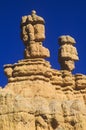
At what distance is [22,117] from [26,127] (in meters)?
0.82

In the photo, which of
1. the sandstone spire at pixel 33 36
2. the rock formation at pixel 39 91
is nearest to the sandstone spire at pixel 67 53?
the rock formation at pixel 39 91

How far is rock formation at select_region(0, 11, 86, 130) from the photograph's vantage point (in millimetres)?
42281

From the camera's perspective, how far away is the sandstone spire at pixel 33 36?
5750 cm

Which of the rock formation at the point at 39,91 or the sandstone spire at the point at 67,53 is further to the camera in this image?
the sandstone spire at the point at 67,53

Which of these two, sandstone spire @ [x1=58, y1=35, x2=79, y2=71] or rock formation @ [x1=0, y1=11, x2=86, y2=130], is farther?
sandstone spire @ [x1=58, y1=35, x2=79, y2=71]

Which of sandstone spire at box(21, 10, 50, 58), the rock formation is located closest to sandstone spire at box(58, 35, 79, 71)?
the rock formation

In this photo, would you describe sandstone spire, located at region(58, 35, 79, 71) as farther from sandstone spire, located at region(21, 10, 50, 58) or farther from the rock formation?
sandstone spire, located at region(21, 10, 50, 58)

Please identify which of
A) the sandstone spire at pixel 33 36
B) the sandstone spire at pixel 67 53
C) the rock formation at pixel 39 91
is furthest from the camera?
the sandstone spire at pixel 67 53

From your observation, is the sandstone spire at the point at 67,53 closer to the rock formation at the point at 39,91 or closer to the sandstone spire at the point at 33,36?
the rock formation at the point at 39,91

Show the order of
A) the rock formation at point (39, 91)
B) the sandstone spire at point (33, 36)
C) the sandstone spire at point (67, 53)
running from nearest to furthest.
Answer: the rock formation at point (39, 91), the sandstone spire at point (33, 36), the sandstone spire at point (67, 53)

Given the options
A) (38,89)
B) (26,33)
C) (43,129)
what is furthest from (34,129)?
(26,33)

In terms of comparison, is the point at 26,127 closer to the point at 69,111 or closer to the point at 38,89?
the point at 69,111

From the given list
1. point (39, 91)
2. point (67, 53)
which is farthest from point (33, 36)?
point (39, 91)

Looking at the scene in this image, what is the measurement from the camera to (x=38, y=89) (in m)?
55.0
